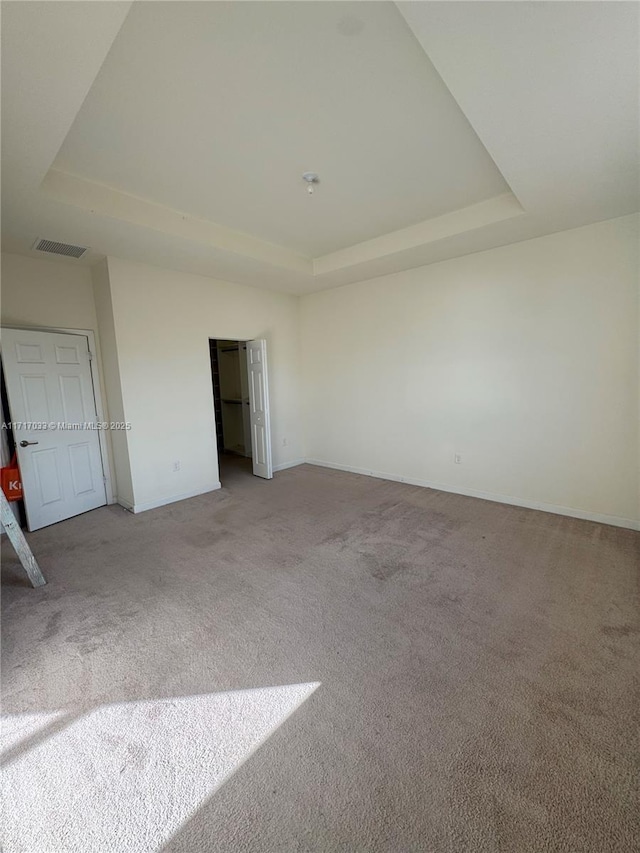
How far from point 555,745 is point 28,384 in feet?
15.5

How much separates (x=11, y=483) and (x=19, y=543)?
142cm

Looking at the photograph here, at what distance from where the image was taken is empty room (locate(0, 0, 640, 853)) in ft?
4.27

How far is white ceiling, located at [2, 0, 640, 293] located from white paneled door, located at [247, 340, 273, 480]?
1.54 meters

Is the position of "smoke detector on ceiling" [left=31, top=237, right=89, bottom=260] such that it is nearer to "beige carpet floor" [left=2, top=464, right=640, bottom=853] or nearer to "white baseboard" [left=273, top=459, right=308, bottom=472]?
"beige carpet floor" [left=2, top=464, right=640, bottom=853]

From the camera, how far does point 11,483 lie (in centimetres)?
346

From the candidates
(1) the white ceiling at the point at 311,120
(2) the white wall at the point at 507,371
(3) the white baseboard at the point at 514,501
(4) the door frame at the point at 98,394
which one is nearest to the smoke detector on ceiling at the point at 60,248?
(1) the white ceiling at the point at 311,120

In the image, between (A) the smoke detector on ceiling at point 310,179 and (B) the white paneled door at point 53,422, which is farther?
(B) the white paneled door at point 53,422

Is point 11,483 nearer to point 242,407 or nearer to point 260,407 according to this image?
point 260,407

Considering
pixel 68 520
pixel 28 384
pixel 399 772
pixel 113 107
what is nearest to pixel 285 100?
pixel 113 107

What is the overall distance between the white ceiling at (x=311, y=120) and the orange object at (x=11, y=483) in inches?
84.0

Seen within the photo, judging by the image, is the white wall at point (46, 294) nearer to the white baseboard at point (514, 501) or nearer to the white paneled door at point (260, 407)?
the white paneled door at point (260, 407)

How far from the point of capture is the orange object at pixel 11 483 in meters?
3.43

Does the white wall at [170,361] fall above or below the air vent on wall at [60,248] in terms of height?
below

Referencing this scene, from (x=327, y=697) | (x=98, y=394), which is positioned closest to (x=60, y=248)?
(x=98, y=394)
